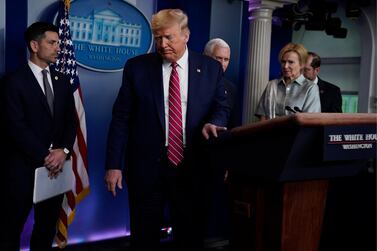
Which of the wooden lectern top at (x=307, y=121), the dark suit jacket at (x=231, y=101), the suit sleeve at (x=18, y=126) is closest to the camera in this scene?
the wooden lectern top at (x=307, y=121)

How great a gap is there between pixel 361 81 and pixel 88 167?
3.97 meters

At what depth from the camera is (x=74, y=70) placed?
9.09 feet

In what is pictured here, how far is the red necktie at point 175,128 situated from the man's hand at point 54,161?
0.97m

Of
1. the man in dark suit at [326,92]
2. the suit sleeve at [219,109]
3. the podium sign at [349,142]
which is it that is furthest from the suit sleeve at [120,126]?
the man in dark suit at [326,92]

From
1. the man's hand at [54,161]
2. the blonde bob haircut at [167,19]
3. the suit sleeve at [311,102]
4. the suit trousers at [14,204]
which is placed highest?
the blonde bob haircut at [167,19]

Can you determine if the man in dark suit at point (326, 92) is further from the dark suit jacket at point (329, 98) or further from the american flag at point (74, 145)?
the american flag at point (74, 145)

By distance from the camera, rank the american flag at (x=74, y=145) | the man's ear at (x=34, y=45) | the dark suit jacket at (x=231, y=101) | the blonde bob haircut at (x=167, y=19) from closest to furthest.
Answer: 1. the blonde bob haircut at (x=167, y=19)
2. the man's ear at (x=34, y=45)
3. the american flag at (x=74, y=145)
4. the dark suit jacket at (x=231, y=101)

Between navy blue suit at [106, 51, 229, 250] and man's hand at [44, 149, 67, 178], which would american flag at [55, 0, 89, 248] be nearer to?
man's hand at [44, 149, 67, 178]

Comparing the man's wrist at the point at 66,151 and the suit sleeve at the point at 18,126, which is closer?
the suit sleeve at the point at 18,126

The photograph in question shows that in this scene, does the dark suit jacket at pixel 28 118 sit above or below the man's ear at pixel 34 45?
below

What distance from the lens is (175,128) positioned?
1777mm

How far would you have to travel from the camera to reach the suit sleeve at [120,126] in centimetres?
183

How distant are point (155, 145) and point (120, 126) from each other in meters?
0.18

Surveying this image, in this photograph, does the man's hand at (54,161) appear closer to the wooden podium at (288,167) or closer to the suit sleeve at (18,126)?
the suit sleeve at (18,126)
